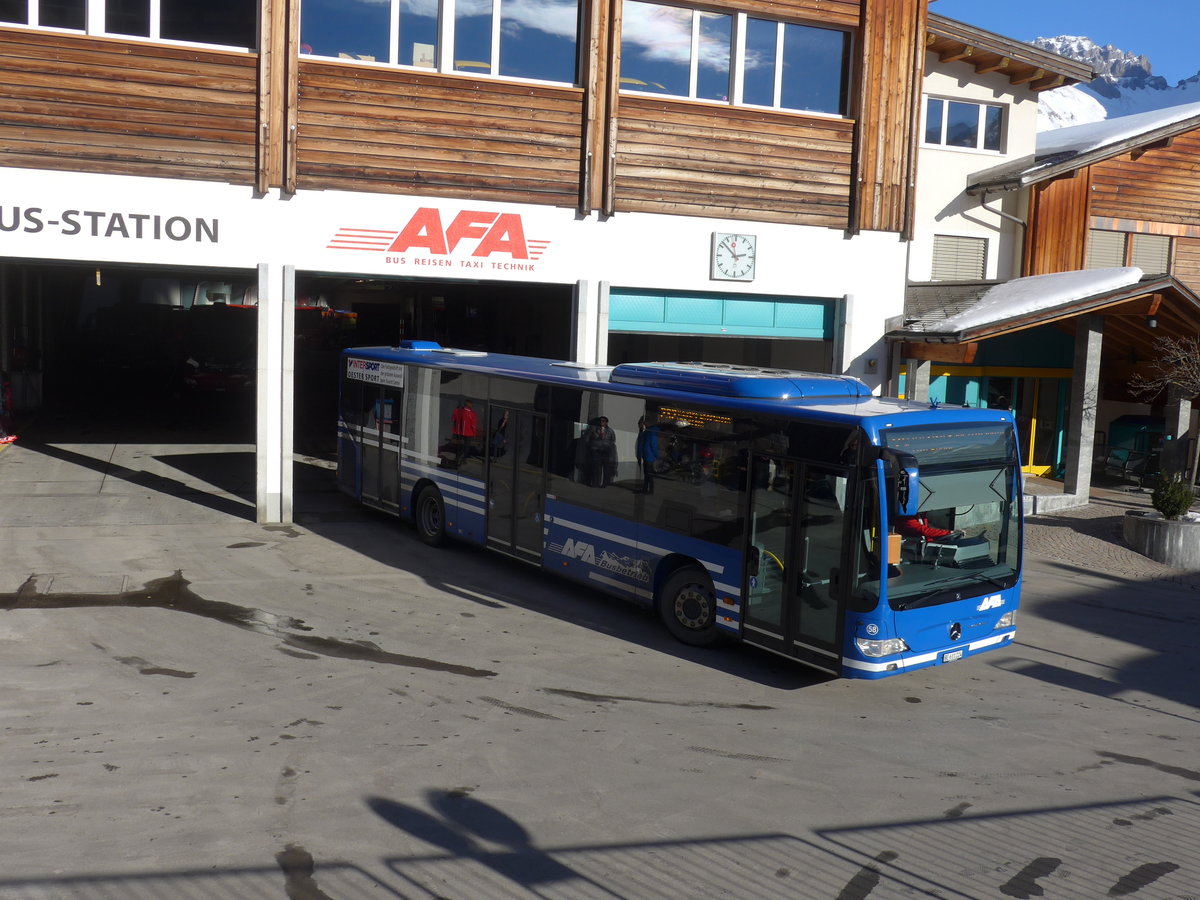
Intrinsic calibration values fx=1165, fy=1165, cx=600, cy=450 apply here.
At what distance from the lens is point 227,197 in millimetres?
16375

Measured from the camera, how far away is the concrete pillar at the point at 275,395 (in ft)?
55.4

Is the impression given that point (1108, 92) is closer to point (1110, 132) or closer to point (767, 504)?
point (1110, 132)

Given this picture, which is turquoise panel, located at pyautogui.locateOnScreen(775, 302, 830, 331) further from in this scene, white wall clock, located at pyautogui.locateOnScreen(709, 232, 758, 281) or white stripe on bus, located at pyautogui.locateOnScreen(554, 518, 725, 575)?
white stripe on bus, located at pyautogui.locateOnScreen(554, 518, 725, 575)

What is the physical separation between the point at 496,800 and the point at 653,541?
15.9ft

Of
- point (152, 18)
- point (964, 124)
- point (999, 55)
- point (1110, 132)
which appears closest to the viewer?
point (152, 18)

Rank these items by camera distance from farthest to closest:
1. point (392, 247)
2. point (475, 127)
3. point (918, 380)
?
point (918, 380) → point (475, 127) → point (392, 247)

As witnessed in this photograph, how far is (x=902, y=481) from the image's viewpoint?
9758 millimetres

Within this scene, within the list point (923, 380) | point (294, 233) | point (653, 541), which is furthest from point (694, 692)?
point (923, 380)

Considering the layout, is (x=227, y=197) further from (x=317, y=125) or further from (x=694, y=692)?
(x=694, y=692)

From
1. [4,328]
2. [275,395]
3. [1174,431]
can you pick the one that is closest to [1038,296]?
[1174,431]

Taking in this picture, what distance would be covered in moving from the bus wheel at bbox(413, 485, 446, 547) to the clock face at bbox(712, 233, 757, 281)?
6281 mm

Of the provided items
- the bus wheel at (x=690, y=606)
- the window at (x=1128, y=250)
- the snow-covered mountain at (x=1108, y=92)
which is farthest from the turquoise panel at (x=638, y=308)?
the snow-covered mountain at (x=1108, y=92)

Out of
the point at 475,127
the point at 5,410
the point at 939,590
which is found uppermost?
the point at 475,127

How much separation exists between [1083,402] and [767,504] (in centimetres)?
1180
